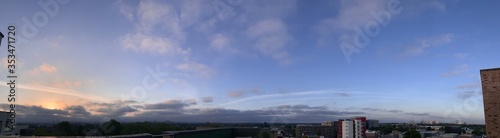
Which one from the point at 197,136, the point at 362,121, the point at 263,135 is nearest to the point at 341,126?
the point at 362,121

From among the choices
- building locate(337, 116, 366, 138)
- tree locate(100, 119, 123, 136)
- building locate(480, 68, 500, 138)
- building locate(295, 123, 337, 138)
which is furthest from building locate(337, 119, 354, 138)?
building locate(480, 68, 500, 138)

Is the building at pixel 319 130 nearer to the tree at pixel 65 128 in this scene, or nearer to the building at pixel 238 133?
the building at pixel 238 133

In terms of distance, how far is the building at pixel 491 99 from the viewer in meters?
12.8

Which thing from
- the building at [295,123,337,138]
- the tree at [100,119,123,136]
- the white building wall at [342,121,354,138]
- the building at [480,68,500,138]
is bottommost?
the building at [295,123,337,138]

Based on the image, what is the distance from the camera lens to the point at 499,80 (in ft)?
41.6

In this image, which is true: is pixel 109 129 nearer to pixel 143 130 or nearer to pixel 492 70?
pixel 143 130

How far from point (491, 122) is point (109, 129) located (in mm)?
70189

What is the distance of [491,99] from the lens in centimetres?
1296

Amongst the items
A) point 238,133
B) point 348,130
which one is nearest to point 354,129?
point 348,130

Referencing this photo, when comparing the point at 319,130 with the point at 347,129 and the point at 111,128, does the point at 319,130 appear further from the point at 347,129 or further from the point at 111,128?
the point at 111,128

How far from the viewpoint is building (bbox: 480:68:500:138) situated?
12.8m

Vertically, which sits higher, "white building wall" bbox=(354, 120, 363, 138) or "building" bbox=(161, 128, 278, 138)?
"building" bbox=(161, 128, 278, 138)

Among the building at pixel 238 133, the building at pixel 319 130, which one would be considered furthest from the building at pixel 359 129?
the building at pixel 238 133

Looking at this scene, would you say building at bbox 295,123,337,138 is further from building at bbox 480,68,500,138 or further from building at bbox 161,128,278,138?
building at bbox 480,68,500,138
